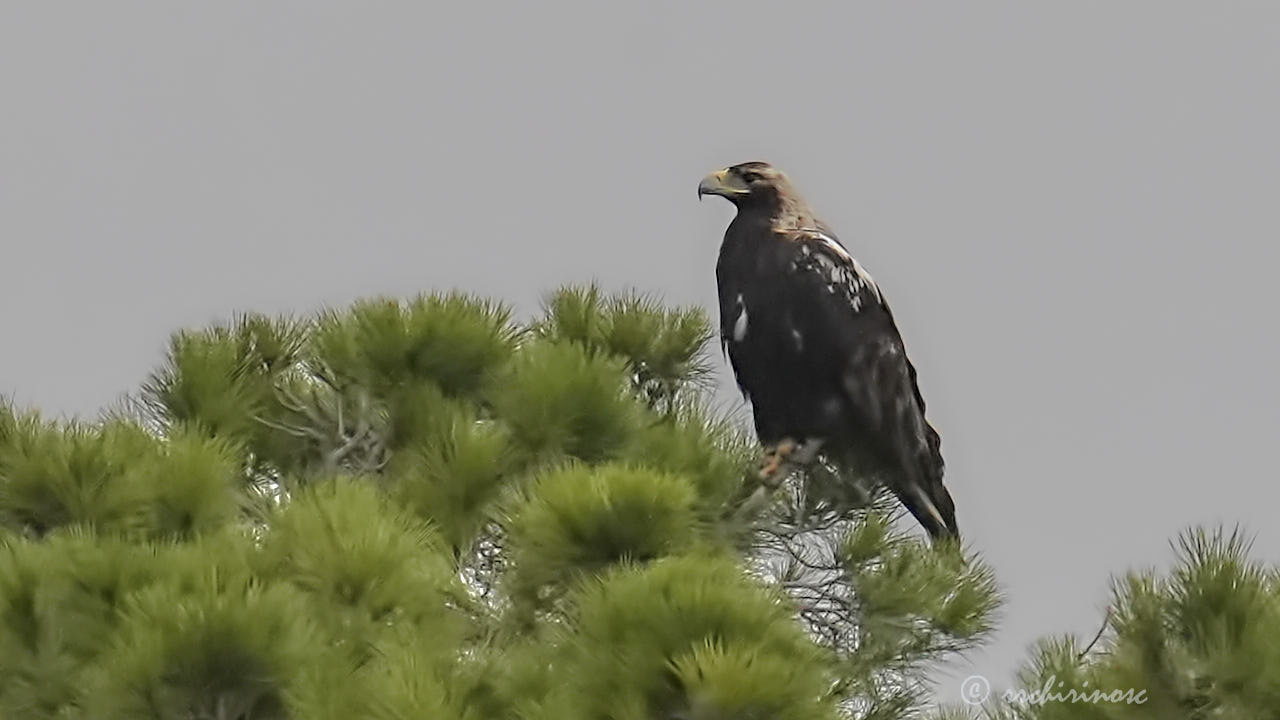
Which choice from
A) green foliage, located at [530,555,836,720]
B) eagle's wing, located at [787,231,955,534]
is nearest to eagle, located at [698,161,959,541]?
eagle's wing, located at [787,231,955,534]

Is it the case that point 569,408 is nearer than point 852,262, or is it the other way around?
point 569,408

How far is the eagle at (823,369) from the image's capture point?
621 cm

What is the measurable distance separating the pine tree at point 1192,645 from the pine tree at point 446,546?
0.59 meters

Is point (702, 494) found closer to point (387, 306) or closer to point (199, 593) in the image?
point (387, 306)

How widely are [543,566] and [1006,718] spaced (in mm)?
1079

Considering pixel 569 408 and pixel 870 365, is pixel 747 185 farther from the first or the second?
pixel 569 408

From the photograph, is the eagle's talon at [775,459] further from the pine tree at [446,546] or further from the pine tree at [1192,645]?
the pine tree at [1192,645]

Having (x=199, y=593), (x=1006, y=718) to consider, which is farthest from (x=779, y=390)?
(x=199, y=593)

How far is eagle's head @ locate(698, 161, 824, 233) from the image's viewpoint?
6.68 metres

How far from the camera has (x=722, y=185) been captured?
673 cm

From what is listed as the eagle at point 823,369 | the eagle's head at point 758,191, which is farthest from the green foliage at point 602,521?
the eagle's head at point 758,191

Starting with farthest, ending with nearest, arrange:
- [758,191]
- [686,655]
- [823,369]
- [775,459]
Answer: [758,191] < [823,369] < [775,459] < [686,655]

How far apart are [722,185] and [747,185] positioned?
0.29 ft

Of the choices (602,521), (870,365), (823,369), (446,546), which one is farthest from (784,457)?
(602,521)
